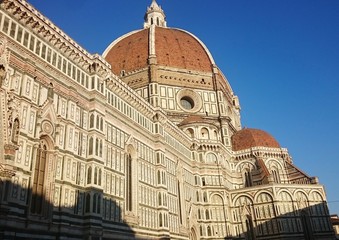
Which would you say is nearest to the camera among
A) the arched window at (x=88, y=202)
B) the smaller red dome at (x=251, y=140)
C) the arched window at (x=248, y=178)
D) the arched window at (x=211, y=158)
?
the arched window at (x=88, y=202)

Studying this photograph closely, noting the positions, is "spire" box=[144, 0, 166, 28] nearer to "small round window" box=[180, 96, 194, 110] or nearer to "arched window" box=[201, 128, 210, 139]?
"small round window" box=[180, 96, 194, 110]

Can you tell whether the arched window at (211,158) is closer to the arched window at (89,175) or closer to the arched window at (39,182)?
the arched window at (89,175)

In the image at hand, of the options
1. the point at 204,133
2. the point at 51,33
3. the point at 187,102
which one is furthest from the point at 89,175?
the point at 187,102

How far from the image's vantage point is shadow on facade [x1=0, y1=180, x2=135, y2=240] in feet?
57.8

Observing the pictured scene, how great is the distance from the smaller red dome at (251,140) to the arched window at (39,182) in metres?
38.1

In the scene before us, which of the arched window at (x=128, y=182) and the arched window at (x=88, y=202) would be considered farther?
the arched window at (x=128, y=182)

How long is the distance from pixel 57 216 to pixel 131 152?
1145 cm

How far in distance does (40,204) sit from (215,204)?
28.3 meters

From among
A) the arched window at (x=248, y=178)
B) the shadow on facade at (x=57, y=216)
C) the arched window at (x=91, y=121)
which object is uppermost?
the arched window at (x=248, y=178)

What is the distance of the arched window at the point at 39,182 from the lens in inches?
772

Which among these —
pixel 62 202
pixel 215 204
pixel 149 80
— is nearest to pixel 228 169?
pixel 215 204

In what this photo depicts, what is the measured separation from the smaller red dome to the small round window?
895 centimetres

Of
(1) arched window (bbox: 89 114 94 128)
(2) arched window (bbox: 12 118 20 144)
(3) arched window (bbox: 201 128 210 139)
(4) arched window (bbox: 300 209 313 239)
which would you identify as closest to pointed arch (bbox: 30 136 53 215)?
(2) arched window (bbox: 12 118 20 144)

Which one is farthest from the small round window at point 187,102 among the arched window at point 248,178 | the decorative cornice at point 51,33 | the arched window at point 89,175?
the arched window at point 89,175
